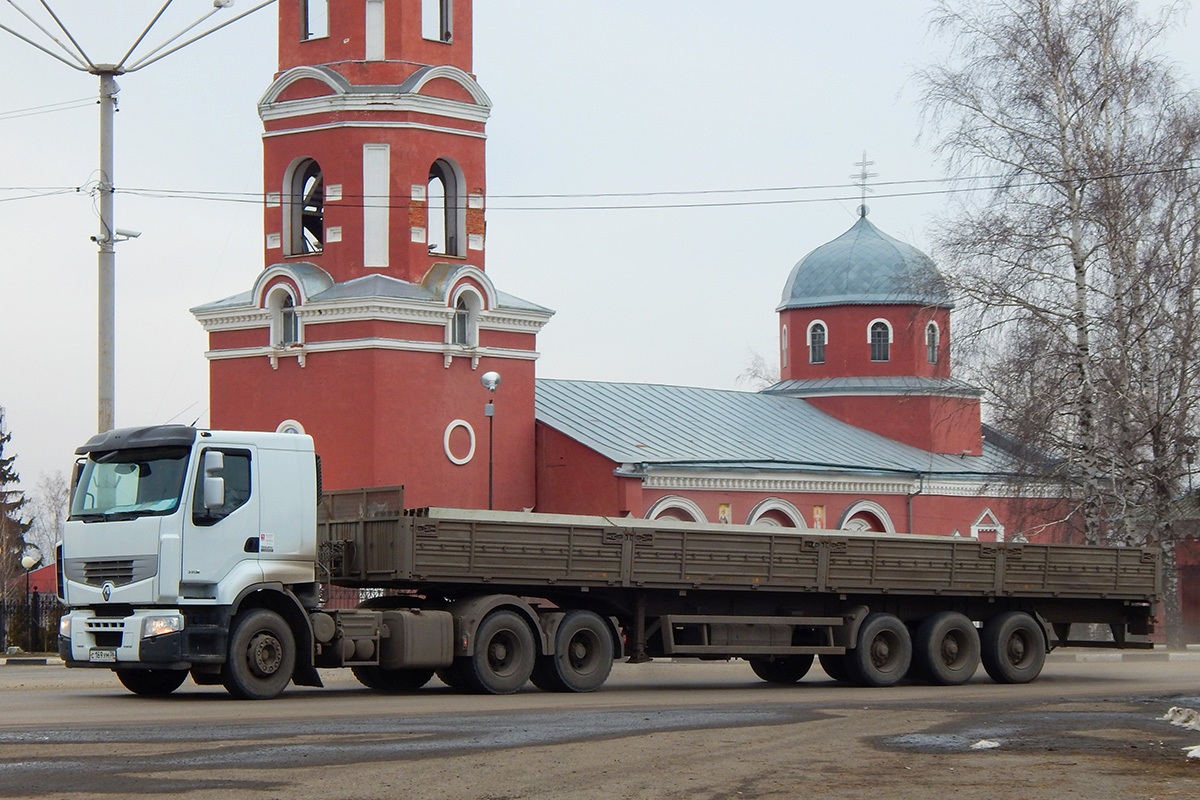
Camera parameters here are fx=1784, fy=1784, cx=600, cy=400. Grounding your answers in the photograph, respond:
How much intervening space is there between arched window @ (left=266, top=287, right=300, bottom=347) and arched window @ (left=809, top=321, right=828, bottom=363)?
62.6ft

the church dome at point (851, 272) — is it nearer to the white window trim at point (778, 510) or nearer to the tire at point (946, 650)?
the white window trim at point (778, 510)

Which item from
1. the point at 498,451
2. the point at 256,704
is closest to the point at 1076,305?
the point at 498,451

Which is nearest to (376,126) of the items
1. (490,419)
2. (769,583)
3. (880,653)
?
(490,419)

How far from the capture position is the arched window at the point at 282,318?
3684cm

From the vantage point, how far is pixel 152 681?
66.7 feet

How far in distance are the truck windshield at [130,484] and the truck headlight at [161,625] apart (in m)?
1.11

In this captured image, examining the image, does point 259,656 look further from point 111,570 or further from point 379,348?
point 379,348

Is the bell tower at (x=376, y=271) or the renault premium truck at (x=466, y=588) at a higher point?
the bell tower at (x=376, y=271)

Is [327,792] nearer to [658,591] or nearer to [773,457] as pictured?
[658,591]

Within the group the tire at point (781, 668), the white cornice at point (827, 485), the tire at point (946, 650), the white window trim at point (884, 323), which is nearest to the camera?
the tire at point (946, 650)

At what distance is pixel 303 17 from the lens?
36.9 metres

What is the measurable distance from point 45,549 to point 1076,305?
101465 millimetres

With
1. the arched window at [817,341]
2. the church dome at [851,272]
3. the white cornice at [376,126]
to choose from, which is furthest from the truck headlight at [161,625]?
the arched window at [817,341]

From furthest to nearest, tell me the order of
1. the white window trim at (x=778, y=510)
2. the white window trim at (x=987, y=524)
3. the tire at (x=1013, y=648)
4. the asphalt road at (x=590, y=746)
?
1. the white window trim at (x=987, y=524)
2. the white window trim at (x=778, y=510)
3. the tire at (x=1013, y=648)
4. the asphalt road at (x=590, y=746)
